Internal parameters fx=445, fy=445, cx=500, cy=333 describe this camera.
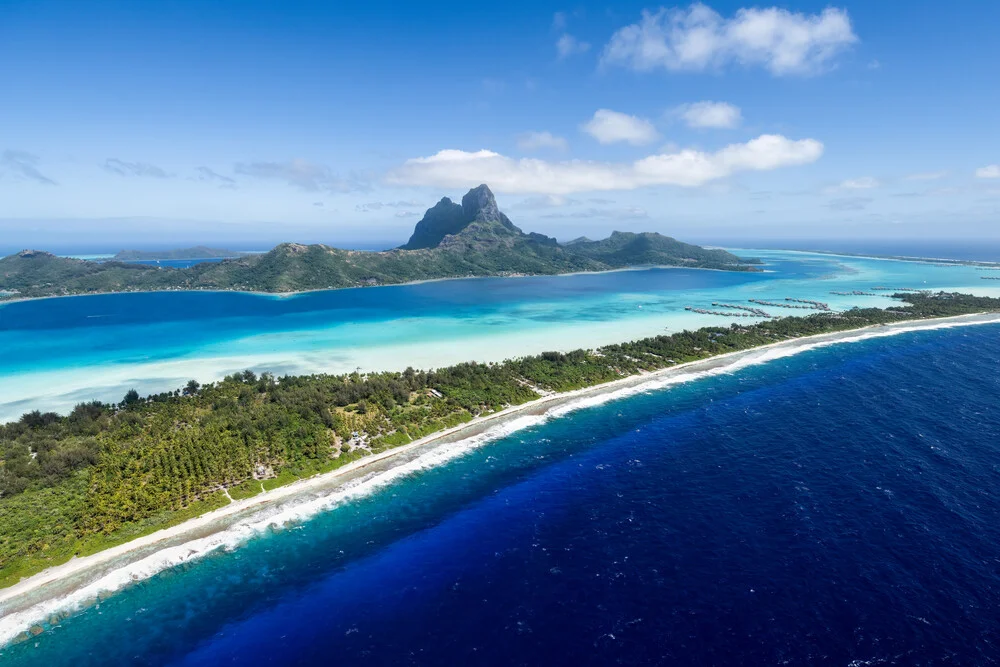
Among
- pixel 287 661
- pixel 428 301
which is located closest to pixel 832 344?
pixel 287 661

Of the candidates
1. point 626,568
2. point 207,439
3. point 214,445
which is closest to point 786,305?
point 626,568

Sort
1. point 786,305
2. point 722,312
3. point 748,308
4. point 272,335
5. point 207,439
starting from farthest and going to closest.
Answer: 1. point 786,305
2. point 748,308
3. point 722,312
4. point 272,335
5. point 207,439

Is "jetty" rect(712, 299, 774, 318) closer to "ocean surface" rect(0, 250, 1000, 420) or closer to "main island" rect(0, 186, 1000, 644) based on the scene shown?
"ocean surface" rect(0, 250, 1000, 420)

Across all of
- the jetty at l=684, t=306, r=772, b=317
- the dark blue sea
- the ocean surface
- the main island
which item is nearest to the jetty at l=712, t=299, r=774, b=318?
the jetty at l=684, t=306, r=772, b=317

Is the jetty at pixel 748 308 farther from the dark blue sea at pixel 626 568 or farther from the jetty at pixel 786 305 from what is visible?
the dark blue sea at pixel 626 568

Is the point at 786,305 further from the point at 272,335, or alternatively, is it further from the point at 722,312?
the point at 272,335

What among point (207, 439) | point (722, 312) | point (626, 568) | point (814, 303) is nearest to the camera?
point (626, 568)

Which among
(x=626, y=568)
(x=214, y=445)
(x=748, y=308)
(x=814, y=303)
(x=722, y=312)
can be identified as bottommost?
(x=626, y=568)
